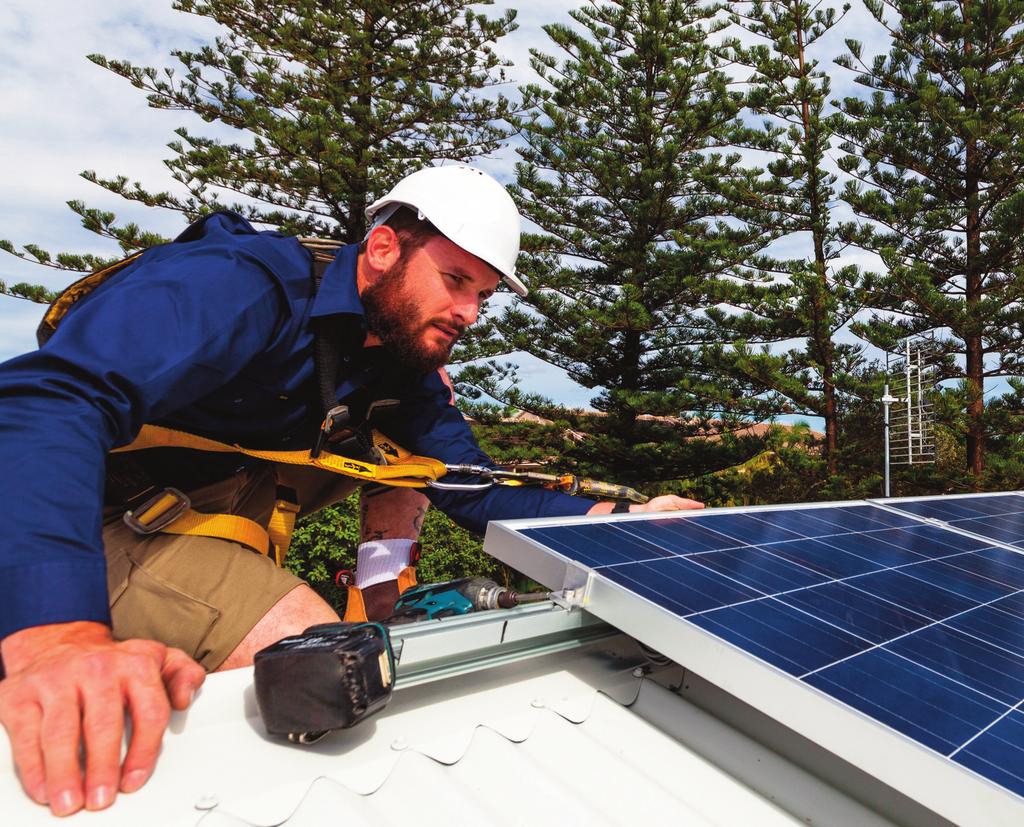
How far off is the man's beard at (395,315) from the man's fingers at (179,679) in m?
1.62

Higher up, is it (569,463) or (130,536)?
(130,536)

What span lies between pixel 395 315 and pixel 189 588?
3.78 ft

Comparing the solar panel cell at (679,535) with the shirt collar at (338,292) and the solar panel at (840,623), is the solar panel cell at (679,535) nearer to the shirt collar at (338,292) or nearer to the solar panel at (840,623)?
the solar panel at (840,623)

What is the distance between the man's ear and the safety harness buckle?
42.2 inches

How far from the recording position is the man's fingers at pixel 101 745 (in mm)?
996

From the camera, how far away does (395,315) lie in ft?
8.74

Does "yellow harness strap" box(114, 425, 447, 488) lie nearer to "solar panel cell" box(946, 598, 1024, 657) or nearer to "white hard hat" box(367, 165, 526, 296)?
"white hard hat" box(367, 165, 526, 296)

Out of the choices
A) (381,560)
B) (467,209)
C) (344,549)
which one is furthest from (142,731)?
(344,549)

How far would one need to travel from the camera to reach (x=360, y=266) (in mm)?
2789

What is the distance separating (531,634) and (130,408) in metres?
1.02

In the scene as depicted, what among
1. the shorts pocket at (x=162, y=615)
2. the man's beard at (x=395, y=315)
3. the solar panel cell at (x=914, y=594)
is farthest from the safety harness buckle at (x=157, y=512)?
the solar panel cell at (x=914, y=594)

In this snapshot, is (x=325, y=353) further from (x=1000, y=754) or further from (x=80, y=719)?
(x=1000, y=754)

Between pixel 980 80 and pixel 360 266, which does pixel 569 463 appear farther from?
pixel 360 266

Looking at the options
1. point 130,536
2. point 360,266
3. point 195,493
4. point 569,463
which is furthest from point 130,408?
point 569,463
